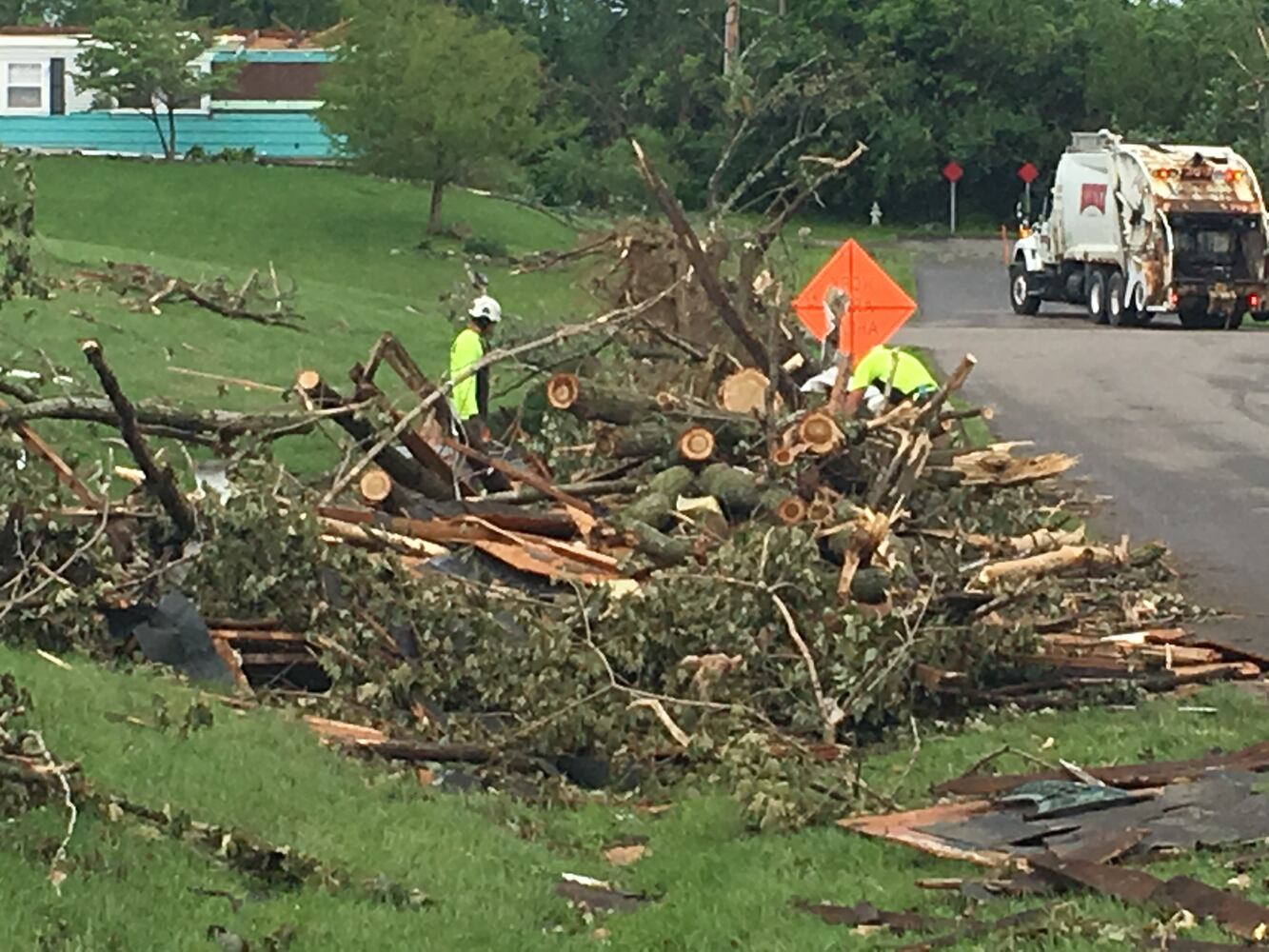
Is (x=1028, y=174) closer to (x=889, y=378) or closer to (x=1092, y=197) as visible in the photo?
(x=1092, y=197)

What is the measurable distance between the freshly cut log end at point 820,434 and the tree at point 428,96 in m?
31.1

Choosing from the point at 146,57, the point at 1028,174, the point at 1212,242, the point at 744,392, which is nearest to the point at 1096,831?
the point at 744,392

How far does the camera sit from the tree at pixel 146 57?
52.3 m

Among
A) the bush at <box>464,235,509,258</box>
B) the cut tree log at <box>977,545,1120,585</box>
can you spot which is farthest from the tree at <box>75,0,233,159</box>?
the cut tree log at <box>977,545,1120,585</box>

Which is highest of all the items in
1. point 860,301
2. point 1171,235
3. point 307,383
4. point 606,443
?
point 307,383

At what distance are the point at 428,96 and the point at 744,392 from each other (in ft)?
98.0

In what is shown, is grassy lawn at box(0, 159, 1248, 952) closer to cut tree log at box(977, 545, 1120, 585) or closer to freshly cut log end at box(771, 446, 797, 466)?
cut tree log at box(977, 545, 1120, 585)

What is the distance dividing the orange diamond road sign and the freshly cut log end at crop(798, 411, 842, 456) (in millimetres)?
4360

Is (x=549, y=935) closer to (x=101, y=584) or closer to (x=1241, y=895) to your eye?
(x=1241, y=895)

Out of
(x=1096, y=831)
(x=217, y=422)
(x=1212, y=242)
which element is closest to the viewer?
(x=1096, y=831)

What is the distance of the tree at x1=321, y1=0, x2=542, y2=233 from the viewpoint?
42.9m

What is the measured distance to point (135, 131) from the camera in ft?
193

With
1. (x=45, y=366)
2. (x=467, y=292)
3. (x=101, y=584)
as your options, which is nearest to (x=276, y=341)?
(x=467, y=292)

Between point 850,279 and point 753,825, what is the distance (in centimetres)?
899
